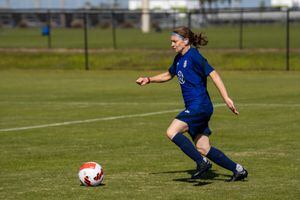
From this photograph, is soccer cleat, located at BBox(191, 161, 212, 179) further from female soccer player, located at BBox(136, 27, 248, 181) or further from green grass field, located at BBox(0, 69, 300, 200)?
green grass field, located at BBox(0, 69, 300, 200)

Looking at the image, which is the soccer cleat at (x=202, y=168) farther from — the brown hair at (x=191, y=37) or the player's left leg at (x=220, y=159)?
the brown hair at (x=191, y=37)

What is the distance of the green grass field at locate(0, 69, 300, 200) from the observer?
32.7 feet

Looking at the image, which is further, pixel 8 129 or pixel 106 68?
pixel 106 68

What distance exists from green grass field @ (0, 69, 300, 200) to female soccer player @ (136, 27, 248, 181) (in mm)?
329

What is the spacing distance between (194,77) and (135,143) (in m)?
4.32

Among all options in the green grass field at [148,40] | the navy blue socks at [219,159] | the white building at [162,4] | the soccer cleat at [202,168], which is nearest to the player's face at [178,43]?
the navy blue socks at [219,159]

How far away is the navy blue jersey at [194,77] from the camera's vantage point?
10180 millimetres

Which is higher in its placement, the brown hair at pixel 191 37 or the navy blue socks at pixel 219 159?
the brown hair at pixel 191 37

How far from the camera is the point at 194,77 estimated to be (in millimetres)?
10211

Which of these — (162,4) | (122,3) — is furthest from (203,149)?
(162,4)

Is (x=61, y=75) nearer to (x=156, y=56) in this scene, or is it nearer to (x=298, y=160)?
(x=156, y=56)

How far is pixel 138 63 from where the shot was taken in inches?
1554

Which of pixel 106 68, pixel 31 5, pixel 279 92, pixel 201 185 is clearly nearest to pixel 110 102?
pixel 279 92

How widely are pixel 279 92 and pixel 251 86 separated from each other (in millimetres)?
2951
